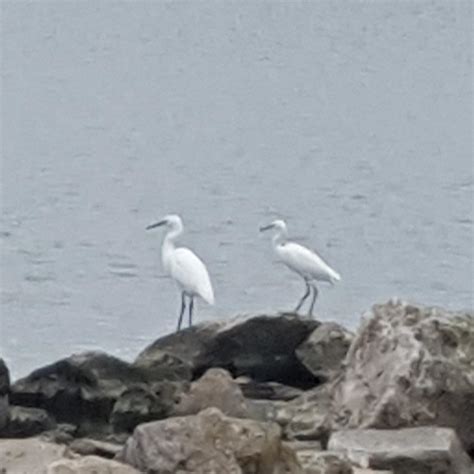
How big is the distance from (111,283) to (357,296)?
1868mm

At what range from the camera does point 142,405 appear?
846 cm

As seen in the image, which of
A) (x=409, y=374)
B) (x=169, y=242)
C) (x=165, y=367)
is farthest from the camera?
(x=169, y=242)

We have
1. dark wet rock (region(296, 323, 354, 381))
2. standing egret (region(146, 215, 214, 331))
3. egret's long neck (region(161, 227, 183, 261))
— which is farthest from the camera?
egret's long neck (region(161, 227, 183, 261))

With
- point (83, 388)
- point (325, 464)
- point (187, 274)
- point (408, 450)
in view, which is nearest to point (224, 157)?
point (187, 274)

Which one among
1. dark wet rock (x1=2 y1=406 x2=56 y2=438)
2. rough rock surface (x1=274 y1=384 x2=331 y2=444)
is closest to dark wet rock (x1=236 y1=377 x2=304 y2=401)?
rough rock surface (x1=274 y1=384 x2=331 y2=444)

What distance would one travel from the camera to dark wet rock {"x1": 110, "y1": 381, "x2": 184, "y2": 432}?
839cm

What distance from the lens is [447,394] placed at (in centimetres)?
803

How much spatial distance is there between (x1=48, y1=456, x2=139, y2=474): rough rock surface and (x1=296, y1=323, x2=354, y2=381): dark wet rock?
10.6 ft

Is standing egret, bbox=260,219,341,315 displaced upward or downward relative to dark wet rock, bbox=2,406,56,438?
downward

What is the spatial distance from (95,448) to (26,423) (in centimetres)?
82

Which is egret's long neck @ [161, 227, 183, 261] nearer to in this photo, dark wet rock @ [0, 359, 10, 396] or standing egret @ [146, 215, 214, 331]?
standing egret @ [146, 215, 214, 331]

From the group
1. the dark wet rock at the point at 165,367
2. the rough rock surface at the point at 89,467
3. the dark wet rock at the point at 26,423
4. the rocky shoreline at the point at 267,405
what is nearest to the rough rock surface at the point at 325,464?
the rocky shoreline at the point at 267,405

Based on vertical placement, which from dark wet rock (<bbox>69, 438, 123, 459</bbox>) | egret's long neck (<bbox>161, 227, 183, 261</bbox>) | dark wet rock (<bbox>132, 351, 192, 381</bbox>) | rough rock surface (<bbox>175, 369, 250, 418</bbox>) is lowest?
egret's long neck (<bbox>161, 227, 183, 261</bbox>)

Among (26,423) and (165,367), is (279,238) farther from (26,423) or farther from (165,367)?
(26,423)
